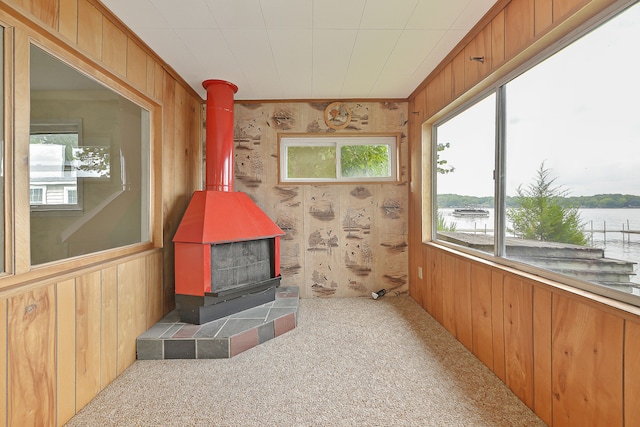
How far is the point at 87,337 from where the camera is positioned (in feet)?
4.60

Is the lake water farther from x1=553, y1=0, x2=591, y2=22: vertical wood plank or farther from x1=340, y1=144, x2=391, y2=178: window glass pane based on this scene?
x1=340, y1=144, x2=391, y2=178: window glass pane

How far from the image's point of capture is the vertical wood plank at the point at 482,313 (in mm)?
1646

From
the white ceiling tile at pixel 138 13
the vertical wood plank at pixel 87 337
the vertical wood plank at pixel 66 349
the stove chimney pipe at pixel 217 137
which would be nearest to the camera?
the vertical wood plank at pixel 66 349

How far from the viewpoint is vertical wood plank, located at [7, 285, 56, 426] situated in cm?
106

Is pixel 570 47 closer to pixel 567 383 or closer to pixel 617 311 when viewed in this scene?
pixel 617 311

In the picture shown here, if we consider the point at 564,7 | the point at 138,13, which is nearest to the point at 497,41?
the point at 564,7

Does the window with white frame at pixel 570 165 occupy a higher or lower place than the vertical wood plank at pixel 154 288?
higher

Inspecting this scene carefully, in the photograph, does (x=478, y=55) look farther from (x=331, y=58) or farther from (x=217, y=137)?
(x=217, y=137)

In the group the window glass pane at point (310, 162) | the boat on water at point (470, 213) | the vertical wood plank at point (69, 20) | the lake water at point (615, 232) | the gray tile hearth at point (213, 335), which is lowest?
the gray tile hearth at point (213, 335)

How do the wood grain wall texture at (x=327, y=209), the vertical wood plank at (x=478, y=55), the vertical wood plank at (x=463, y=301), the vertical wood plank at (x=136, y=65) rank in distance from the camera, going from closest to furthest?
the vertical wood plank at (x=478, y=55) → the vertical wood plank at (x=136, y=65) → the vertical wood plank at (x=463, y=301) → the wood grain wall texture at (x=327, y=209)

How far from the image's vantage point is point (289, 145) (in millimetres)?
2988

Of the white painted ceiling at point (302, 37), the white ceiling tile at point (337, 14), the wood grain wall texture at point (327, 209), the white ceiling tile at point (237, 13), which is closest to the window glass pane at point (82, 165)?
the white painted ceiling at point (302, 37)

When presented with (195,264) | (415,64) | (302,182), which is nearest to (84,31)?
(195,264)

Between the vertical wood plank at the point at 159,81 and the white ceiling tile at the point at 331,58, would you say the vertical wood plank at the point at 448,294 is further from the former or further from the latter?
the vertical wood plank at the point at 159,81
